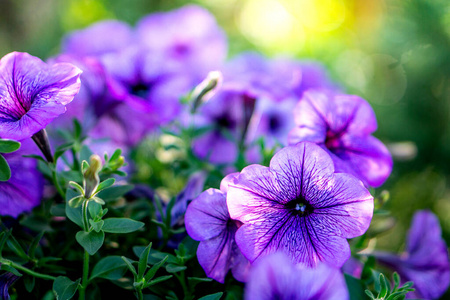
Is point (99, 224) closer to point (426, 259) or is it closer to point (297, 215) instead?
point (297, 215)

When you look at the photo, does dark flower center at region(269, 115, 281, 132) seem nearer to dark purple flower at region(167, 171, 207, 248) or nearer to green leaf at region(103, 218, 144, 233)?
dark purple flower at region(167, 171, 207, 248)

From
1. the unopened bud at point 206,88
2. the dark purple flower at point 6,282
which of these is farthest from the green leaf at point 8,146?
the unopened bud at point 206,88

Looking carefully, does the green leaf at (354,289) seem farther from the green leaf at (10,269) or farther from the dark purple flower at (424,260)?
the green leaf at (10,269)

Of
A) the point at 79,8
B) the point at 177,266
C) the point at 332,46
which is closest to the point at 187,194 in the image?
the point at 177,266

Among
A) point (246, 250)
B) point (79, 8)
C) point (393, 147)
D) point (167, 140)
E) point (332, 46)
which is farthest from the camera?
point (79, 8)

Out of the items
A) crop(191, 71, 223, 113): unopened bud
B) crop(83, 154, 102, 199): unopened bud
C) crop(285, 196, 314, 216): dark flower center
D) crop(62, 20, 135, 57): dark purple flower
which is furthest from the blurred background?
crop(62, 20, 135, 57): dark purple flower

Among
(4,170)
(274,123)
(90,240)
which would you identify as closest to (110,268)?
(90,240)
